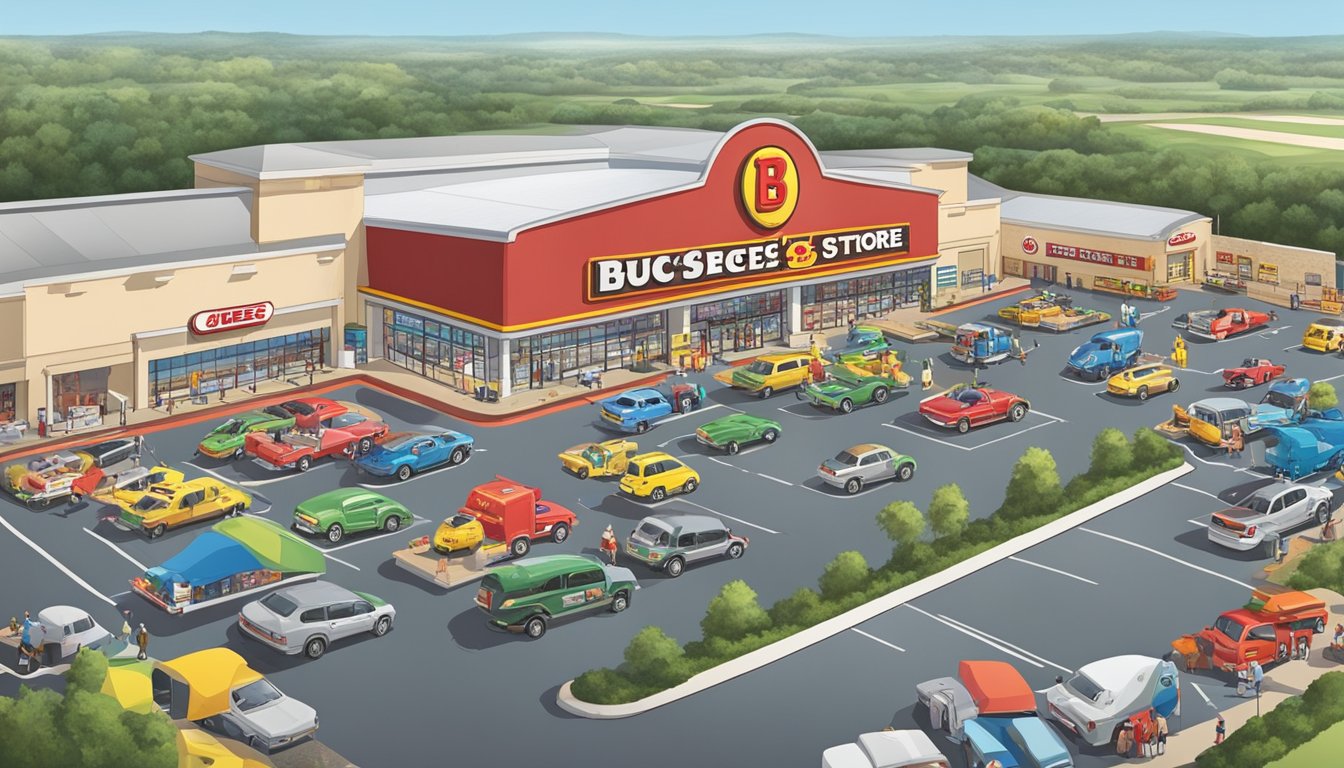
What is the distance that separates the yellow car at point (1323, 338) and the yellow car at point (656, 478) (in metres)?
42.7

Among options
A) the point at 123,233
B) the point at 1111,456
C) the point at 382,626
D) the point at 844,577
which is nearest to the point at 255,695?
the point at 382,626

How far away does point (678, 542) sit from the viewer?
1919 inches

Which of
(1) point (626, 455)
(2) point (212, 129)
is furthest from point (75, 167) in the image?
(1) point (626, 455)

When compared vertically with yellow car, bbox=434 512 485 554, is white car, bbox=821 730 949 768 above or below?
below

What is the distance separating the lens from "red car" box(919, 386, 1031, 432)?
64.7 meters

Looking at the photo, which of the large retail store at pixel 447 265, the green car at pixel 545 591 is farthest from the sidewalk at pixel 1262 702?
the large retail store at pixel 447 265

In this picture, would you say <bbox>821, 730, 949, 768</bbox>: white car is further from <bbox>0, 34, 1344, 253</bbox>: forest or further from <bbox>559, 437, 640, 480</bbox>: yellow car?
<bbox>0, 34, 1344, 253</bbox>: forest

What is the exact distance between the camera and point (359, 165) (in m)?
76.4

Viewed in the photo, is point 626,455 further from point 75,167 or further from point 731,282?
point 75,167

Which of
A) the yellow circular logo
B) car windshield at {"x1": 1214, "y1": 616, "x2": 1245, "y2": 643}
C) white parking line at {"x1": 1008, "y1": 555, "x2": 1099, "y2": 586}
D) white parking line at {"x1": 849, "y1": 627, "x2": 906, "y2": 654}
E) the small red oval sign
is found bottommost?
white parking line at {"x1": 849, "y1": 627, "x2": 906, "y2": 654}

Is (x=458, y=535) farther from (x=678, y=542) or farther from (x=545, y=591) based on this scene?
(x=678, y=542)

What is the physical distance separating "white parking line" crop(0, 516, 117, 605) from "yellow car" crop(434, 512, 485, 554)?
1070 centimetres

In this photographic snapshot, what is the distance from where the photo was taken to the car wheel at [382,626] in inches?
1721

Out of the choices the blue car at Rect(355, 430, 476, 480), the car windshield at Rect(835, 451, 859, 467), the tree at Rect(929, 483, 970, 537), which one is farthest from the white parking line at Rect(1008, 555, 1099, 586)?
the blue car at Rect(355, 430, 476, 480)
